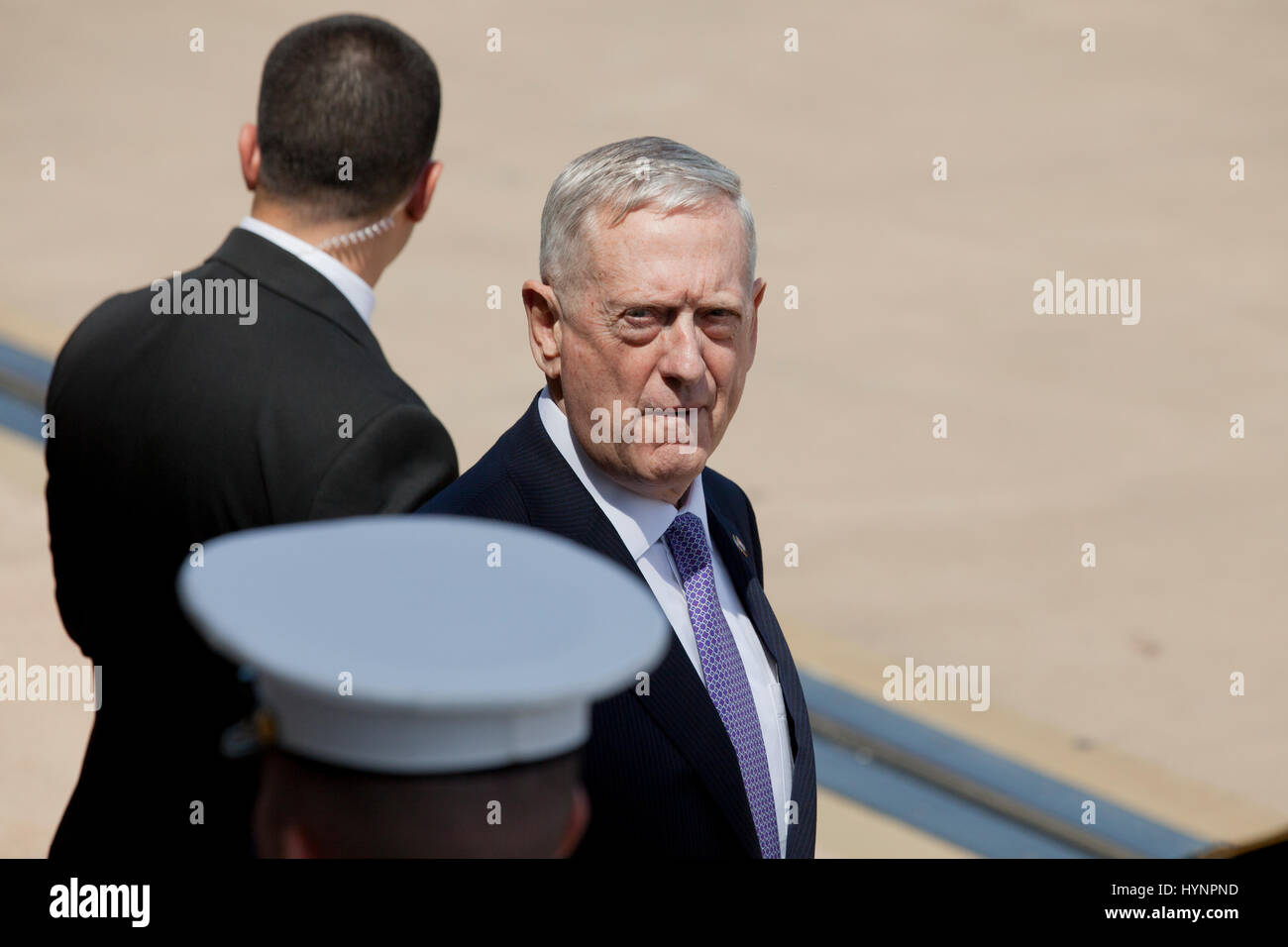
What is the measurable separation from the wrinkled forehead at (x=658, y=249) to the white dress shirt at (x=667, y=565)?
24cm

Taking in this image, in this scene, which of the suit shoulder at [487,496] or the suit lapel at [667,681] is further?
the suit shoulder at [487,496]

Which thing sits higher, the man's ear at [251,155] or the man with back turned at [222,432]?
the man's ear at [251,155]

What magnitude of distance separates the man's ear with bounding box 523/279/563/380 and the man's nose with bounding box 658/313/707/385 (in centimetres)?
16

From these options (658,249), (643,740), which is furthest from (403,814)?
(658,249)

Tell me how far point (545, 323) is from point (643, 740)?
2.02 feet

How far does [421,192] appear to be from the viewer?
8.69 feet

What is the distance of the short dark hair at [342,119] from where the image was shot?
2.47 meters
